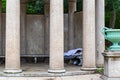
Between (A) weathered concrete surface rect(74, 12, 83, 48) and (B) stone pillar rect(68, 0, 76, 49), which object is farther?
(B) stone pillar rect(68, 0, 76, 49)

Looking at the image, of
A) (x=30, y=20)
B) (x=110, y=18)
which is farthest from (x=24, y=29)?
(x=110, y=18)

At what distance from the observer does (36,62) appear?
28734 millimetres

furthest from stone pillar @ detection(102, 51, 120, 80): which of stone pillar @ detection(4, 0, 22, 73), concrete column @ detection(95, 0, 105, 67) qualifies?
stone pillar @ detection(4, 0, 22, 73)

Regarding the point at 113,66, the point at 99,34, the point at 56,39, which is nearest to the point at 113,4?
the point at 99,34

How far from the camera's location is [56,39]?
754 inches

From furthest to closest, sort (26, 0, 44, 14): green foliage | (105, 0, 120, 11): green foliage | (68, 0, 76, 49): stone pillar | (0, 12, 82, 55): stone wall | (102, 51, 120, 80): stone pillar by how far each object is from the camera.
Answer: (26, 0, 44, 14): green foliage < (105, 0, 120, 11): green foliage < (0, 12, 82, 55): stone wall < (68, 0, 76, 49): stone pillar < (102, 51, 120, 80): stone pillar

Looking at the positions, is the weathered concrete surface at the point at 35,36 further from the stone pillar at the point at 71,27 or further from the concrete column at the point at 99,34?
the concrete column at the point at 99,34

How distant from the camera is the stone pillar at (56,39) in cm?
1909

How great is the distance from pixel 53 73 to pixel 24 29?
12.9m

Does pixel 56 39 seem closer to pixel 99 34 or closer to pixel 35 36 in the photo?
pixel 99 34

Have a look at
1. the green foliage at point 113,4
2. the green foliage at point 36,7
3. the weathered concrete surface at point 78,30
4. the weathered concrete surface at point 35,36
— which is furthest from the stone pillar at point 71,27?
the green foliage at point 36,7

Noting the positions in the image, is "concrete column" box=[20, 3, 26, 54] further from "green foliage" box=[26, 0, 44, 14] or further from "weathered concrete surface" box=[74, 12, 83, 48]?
"green foliage" box=[26, 0, 44, 14]

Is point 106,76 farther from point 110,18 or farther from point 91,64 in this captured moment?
point 110,18

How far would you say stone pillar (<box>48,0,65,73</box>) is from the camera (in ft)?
62.6
